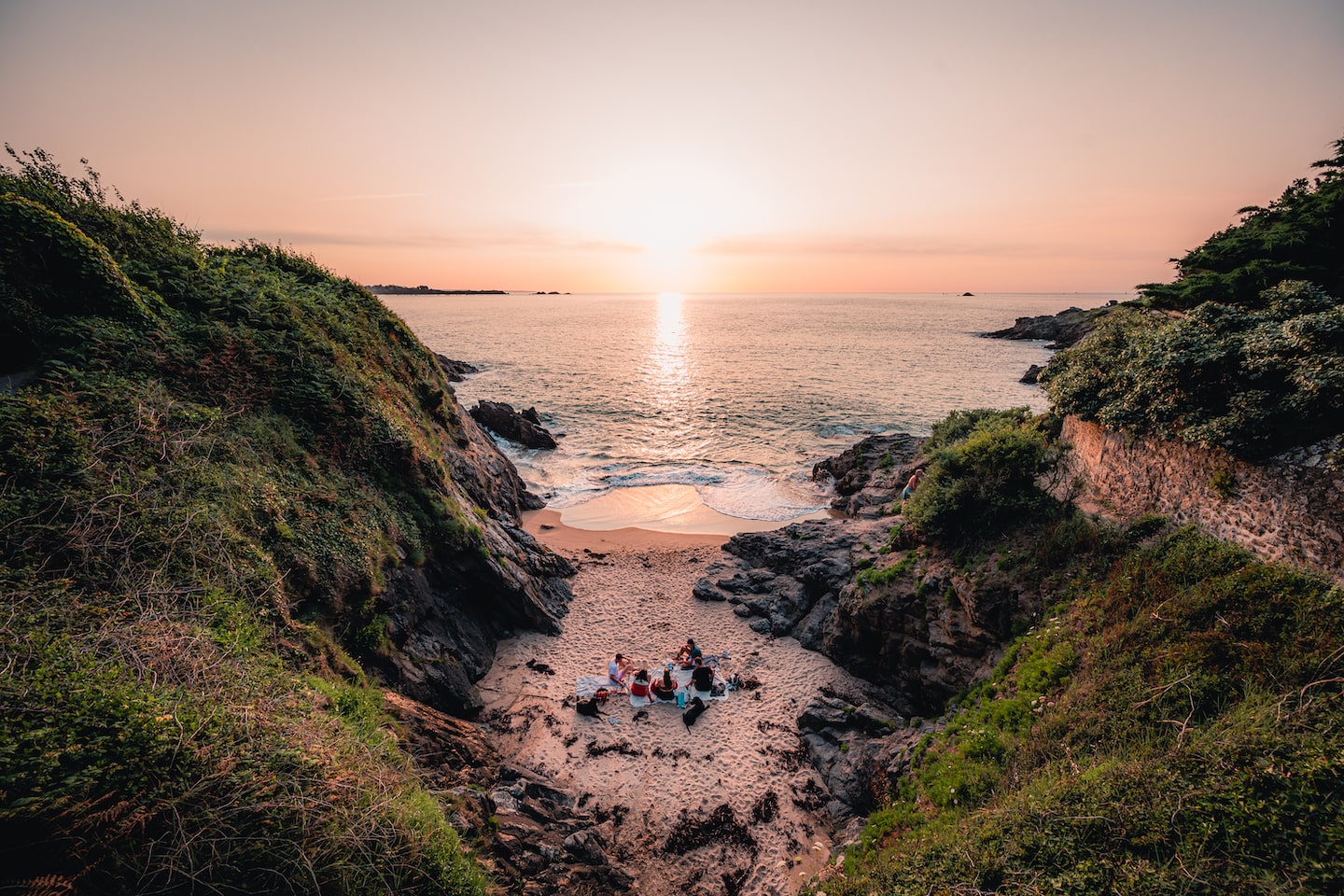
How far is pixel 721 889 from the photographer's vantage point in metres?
9.04

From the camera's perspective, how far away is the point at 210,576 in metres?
7.78

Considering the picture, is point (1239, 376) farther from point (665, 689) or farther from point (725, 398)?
point (725, 398)

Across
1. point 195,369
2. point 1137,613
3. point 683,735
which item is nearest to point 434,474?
point 195,369

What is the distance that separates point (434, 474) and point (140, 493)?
7.09 meters

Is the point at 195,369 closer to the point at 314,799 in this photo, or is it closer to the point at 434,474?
the point at 434,474

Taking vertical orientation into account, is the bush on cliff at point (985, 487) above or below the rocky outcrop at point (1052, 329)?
below

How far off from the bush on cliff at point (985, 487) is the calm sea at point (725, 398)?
1222cm

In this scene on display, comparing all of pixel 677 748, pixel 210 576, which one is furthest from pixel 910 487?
pixel 210 576

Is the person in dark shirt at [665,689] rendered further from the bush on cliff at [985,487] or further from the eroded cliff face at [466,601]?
the bush on cliff at [985,487]

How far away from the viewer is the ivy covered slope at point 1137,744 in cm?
528

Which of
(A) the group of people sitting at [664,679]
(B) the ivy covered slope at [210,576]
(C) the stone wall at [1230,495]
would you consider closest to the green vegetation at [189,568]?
(B) the ivy covered slope at [210,576]

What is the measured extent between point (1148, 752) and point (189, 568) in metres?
14.3

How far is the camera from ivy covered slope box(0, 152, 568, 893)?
469cm

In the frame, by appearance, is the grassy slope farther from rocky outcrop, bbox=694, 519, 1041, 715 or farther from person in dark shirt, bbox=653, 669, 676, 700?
person in dark shirt, bbox=653, 669, 676, 700
